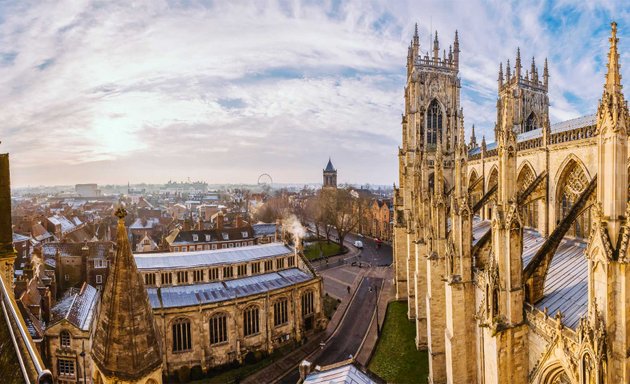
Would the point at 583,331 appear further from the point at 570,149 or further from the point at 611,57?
the point at 570,149

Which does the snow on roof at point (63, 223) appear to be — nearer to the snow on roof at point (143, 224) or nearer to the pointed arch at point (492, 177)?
the snow on roof at point (143, 224)

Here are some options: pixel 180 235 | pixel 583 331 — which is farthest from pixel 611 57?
pixel 180 235

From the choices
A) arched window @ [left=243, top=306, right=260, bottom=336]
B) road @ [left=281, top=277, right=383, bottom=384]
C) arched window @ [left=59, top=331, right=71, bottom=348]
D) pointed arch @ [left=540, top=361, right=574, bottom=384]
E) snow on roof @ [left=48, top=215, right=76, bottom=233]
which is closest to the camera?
pointed arch @ [left=540, top=361, right=574, bottom=384]

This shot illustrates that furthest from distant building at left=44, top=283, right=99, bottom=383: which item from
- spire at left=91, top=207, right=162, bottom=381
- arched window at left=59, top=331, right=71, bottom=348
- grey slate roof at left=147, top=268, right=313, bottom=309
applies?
spire at left=91, top=207, right=162, bottom=381

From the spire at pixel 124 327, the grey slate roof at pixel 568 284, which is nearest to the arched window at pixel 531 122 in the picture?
the grey slate roof at pixel 568 284

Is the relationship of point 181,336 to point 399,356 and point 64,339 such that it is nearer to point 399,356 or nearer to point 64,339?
point 64,339

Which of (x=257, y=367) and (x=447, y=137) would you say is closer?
(x=257, y=367)

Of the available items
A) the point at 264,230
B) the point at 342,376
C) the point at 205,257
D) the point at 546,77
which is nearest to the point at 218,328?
the point at 205,257

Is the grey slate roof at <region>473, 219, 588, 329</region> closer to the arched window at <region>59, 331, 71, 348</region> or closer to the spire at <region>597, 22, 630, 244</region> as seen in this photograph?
the spire at <region>597, 22, 630, 244</region>
